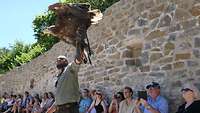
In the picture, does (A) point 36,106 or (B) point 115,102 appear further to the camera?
(A) point 36,106

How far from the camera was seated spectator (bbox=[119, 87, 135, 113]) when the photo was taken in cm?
829

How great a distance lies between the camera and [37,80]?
15.4 meters

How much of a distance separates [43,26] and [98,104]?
1588 centimetres

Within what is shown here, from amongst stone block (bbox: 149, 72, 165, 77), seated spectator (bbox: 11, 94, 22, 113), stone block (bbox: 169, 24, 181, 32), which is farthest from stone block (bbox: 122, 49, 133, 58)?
seated spectator (bbox: 11, 94, 22, 113)

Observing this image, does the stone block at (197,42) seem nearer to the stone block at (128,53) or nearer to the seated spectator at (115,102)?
the stone block at (128,53)

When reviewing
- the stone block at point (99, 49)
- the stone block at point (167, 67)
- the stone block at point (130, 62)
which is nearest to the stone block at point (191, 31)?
the stone block at point (167, 67)

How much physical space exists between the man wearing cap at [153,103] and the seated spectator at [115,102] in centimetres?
105

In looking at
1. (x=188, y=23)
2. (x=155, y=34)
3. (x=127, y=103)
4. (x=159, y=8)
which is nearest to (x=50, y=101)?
(x=127, y=103)

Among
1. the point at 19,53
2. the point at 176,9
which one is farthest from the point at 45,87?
the point at 19,53

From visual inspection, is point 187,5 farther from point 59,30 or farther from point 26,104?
point 26,104

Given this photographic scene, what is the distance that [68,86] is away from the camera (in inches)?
185

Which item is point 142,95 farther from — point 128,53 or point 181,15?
point 181,15

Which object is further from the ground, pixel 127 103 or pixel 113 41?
pixel 113 41

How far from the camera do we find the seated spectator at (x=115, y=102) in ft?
30.3
